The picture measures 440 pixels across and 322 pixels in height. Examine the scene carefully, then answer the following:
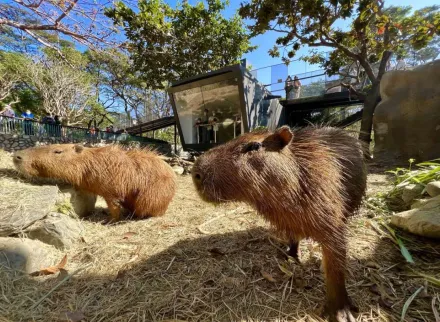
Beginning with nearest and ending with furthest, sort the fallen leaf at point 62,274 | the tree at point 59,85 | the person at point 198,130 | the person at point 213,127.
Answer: the fallen leaf at point 62,274, the person at point 213,127, the person at point 198,130, the tree at point 59,85

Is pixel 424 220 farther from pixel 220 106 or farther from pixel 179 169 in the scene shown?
pixel 220 106

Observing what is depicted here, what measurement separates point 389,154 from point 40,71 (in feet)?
68.4

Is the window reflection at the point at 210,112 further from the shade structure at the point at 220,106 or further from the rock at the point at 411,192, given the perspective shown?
the rock at the point at 411,192

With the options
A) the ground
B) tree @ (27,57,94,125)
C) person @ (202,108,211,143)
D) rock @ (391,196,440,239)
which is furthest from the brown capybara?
tree @ (27,57,94,125)

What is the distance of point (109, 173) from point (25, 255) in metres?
1.25

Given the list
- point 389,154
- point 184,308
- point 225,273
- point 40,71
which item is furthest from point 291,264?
point 40,71

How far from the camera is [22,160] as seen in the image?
2.97 metres

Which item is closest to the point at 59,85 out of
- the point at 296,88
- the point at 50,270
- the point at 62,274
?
the point at 296,88

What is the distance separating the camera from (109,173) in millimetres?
3066

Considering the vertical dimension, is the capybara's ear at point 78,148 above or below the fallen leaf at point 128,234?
above

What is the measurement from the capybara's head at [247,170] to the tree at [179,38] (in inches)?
412

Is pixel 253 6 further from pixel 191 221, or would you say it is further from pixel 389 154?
pixel 191 221

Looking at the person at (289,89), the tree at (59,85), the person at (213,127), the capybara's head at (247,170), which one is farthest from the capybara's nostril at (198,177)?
the tree at (59,85)

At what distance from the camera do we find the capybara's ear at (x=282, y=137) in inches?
55.4
